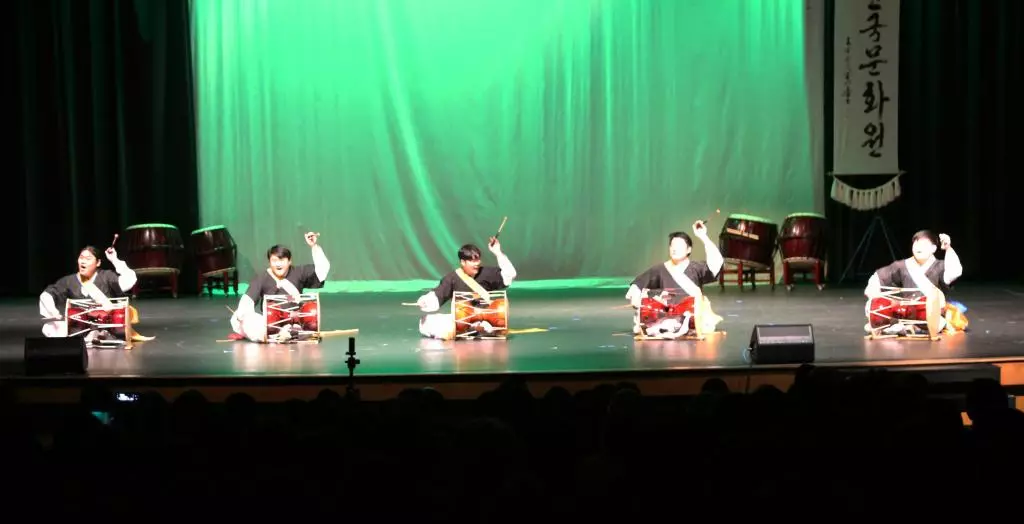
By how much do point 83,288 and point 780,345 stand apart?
4.07 metres

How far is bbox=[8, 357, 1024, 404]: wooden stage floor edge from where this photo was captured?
549 centimetres

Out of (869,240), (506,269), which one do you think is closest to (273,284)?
(506,269)

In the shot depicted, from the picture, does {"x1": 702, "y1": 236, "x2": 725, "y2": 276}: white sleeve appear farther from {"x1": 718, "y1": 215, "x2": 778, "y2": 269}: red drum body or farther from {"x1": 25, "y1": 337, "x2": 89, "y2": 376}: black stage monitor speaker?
{"x1": 25, "y1": 337, "x2": 89, "y2": 376}: black stage monitor speaker

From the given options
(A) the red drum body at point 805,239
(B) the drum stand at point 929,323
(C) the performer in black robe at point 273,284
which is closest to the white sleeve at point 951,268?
(B) the drum stand at point 929,323

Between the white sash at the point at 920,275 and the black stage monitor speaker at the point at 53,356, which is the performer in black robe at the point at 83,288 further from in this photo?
the white sash at the point at 920,275

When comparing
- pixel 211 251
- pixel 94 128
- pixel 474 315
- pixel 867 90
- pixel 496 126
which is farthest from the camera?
pixel 496 126

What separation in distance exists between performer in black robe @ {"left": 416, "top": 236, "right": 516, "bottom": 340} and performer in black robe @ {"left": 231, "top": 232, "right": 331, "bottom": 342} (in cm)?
69

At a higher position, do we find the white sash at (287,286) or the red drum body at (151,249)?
the red drum body at (151,249)

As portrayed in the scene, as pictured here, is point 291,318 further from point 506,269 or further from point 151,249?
point 151,249

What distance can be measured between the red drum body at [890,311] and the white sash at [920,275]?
13cm

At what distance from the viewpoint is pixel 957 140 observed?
10328 mm

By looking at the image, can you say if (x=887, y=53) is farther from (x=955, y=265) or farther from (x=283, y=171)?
(x=283, y=171)

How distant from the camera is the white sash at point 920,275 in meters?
6.75

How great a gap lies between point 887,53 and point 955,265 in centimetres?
363
